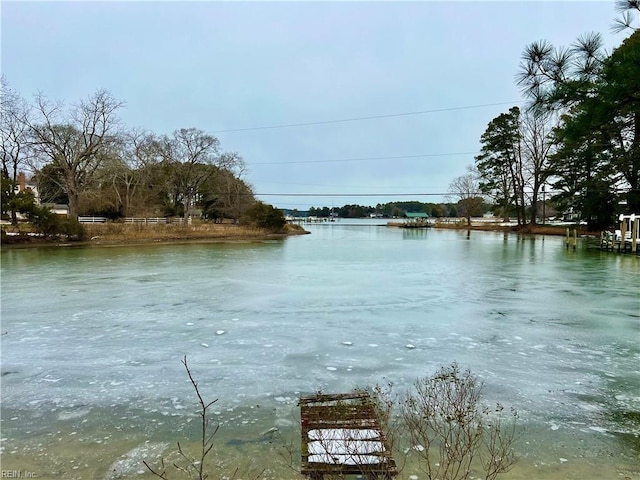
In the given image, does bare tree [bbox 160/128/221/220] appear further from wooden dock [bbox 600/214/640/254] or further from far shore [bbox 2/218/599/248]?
wooden dock [bbox 600/214/640/254]

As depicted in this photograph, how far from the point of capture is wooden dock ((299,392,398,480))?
2.11 m

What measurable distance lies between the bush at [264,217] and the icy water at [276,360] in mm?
24174

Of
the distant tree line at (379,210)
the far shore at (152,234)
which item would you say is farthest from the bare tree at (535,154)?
the distant tree line at (379,210)

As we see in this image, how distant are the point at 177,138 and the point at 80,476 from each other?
34.3 m

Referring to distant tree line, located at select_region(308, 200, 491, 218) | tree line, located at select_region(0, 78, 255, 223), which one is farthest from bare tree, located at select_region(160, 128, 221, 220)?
distant tree line, located at select_region(308, 200, 491, 218)

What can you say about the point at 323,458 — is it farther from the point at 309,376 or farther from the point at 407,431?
the point at 309,376

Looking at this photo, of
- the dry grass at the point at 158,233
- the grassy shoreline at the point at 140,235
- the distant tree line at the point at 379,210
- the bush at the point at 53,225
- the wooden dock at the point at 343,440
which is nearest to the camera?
the wooden dock at the point at 343,440

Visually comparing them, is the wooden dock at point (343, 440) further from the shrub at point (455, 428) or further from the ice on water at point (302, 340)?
the ice on water at point (302, 340)

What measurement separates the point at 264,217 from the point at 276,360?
96.2 feet

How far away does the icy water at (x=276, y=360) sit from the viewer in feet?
8.00

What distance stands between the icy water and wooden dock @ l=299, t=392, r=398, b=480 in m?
0.14

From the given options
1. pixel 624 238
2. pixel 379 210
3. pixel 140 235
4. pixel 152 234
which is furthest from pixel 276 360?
pixel 379 210

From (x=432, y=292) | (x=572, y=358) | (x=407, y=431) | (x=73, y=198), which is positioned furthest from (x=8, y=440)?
(x=73, y=198)

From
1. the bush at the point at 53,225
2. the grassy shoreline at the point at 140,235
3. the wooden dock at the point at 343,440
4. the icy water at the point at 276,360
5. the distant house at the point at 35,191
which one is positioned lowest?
the icy water at the point at 276,360
